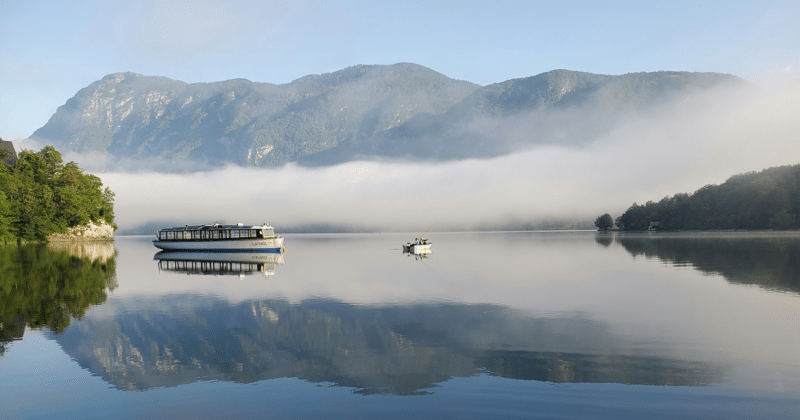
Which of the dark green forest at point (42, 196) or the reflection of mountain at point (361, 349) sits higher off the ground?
the dark green forest at point (42, 196)

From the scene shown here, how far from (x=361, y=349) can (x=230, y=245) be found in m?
86.4

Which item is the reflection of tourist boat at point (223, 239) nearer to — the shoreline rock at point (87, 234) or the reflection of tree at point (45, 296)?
the reflection of tree at point (45, 296)

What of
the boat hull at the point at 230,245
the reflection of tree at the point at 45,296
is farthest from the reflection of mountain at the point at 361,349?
the boat hull at the point at 230,245

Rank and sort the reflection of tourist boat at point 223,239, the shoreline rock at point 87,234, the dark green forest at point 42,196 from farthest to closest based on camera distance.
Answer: the shoreline rock at point 87,234 < the dark green forest at point 42,196 < the reflection of tourist boat at point 223,239

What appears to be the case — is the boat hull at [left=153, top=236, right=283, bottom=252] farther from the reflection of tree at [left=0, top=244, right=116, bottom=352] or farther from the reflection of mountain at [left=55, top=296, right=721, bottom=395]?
the reflection of mountain at [left=55, top=296, right=721, bottom=395]

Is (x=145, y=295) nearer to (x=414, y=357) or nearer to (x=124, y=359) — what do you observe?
(x=124, y=359)

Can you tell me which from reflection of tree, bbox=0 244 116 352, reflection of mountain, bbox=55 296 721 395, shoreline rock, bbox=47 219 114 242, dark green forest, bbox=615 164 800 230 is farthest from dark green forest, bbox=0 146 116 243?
dark green forest, bbox=615 164 800 230

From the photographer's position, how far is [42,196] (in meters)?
131

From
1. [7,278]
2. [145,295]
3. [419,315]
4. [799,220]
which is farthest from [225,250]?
[799,220]

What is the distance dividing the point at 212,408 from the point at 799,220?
20880 cm

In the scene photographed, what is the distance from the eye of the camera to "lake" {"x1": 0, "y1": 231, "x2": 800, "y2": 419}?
1225 cm

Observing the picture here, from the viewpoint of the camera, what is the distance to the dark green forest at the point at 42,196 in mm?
122250

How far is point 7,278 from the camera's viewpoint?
4112cm

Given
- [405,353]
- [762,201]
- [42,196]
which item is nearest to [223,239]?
[42,196]
